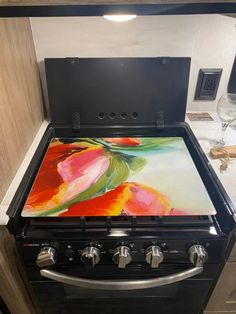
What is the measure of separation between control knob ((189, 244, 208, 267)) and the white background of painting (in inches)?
3.7

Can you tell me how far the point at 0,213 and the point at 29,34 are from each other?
0.65 metres

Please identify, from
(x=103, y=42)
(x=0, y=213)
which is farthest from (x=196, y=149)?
(x=0, y=213)

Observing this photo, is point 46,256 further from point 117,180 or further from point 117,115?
point 117,115

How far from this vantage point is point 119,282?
2.43 ft

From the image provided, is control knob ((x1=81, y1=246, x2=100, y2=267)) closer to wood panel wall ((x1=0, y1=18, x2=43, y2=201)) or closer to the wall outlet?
Answer: wood panel wall ((x1=0, y1=18, x2=43, y2=201))

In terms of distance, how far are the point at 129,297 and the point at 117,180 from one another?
1.32 ft

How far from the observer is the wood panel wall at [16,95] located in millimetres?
729

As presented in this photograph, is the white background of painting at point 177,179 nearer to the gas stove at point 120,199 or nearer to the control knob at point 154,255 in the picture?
the gas stove at point 120,199


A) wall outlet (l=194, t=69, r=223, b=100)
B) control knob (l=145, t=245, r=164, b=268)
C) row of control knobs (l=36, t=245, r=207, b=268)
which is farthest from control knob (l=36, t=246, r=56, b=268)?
wall outlet (l=194, t=69, r=223, b=100)

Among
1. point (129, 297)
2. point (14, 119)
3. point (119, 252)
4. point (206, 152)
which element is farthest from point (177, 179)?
point (14, 119)

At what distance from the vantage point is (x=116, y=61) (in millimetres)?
962

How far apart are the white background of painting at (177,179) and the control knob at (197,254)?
93 mm

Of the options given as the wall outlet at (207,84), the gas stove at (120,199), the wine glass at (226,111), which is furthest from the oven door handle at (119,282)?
the wall outlet at (207,84)

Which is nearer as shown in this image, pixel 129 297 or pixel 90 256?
pixel 90 256
